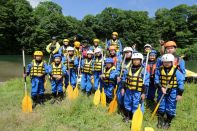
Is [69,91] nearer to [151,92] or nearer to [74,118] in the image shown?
[74,118]

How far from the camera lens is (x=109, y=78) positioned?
27.6 ft

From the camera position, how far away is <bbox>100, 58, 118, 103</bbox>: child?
330 inches

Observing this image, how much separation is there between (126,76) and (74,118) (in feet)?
5.35

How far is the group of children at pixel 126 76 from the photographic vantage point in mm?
6867

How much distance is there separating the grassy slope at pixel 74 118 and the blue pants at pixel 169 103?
20.0 inches

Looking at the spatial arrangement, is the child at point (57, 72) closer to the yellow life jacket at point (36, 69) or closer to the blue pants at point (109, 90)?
the yellow life jacket at point (36, 69)

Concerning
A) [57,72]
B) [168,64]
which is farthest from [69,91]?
[168,64]

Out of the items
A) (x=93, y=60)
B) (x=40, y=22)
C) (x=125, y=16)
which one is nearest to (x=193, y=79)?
(x=93, y=60)

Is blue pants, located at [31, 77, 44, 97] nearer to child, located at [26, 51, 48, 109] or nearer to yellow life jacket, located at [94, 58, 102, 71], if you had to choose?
child, located at [26, 51, 48, 109]

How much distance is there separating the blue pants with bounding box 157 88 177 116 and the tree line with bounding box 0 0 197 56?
1540 inches

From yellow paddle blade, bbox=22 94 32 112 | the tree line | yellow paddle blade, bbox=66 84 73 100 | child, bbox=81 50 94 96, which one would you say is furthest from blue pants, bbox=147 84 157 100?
the tree line

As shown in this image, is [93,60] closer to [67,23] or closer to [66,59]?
[66,59]

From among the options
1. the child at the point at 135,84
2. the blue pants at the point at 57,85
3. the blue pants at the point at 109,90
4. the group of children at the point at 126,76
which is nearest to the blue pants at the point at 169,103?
the group of children at the point at 126,76

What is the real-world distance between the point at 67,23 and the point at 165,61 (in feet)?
145
